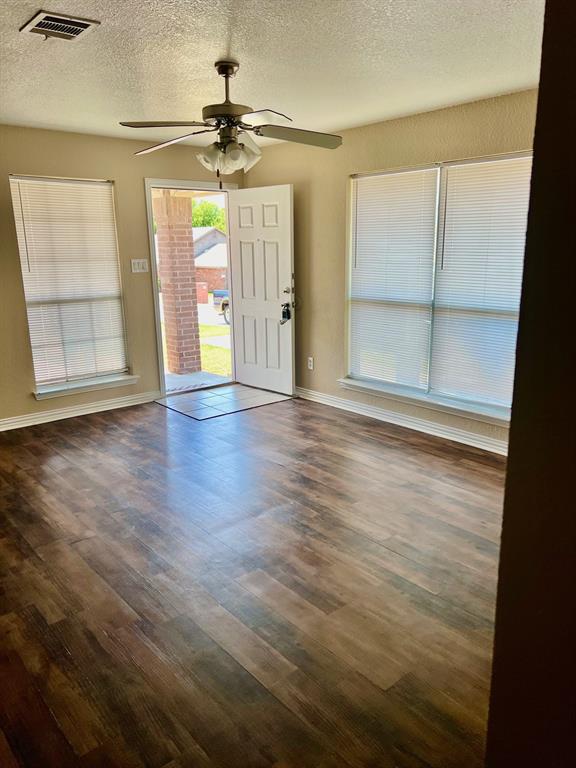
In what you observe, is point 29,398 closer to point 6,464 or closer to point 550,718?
point 6,464

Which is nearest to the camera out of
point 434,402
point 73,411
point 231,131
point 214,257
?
point 231,131

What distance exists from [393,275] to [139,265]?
239 centimetres

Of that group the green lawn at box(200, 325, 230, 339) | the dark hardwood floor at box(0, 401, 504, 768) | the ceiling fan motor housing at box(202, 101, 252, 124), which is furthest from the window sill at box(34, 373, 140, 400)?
the green lawn at box(200, 325, 230, 339)

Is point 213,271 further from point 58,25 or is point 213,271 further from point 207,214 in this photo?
point 58,25

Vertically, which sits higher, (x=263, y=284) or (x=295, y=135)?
(x=295, y=135)

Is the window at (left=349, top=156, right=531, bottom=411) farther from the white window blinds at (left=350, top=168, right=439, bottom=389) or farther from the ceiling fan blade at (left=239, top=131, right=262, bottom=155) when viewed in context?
the ceiling fan blade at (left=239, top=131, right=262, bottom=155)

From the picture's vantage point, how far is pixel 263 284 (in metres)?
5.53

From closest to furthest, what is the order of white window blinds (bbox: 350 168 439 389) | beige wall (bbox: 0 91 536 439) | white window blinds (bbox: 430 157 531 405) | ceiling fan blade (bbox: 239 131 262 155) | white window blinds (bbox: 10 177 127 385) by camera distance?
ceiling fan blade (bbox: 239 131 262 155) < white window blinds (bbox: 430 157 531 405) < beige wall (bbox: 0 91 536 439) < white window blinds (bbox: 350 168 439 389) < white window blinds (bbox: 10 177 127 385)

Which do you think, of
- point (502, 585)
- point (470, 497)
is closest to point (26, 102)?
point (470, 497)

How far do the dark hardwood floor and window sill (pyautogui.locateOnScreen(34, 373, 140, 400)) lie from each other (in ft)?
2.70

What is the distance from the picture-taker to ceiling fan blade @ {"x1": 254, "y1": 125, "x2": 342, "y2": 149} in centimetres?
272

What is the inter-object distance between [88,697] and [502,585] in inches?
61.8

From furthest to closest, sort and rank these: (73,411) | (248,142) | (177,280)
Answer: (177,280) < (73,411) < (248,142)

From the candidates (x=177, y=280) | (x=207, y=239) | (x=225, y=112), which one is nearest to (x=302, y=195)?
(x=177, y=280)
